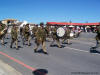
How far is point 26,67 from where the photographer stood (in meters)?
6.50

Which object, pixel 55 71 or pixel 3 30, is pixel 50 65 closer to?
pixel 55 71

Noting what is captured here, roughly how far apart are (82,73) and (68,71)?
1.81 ft

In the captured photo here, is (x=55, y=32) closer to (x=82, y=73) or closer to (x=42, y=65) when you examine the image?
(x=42, y=65)

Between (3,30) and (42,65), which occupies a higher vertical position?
(3,30)

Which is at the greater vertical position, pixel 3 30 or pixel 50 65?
pixel 3 30

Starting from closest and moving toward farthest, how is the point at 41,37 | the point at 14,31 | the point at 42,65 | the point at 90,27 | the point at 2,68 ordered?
the point at 2,68 < the point at 42,65 < the point at 41,37 < the point at 14,31 < the point at 90,27

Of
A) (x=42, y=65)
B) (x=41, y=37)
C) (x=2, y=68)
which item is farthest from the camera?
(x=41, y=37)

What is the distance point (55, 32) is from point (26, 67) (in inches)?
234

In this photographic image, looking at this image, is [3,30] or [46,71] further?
[3,30]

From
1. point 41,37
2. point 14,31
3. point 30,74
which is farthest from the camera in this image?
point 14,31

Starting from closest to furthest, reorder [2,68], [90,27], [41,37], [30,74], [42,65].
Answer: [30,74]
[2,68]
[42,65]
[41,37]
[90,27]

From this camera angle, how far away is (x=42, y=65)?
22.2ft

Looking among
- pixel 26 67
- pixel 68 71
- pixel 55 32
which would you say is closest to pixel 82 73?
pixel 68 71

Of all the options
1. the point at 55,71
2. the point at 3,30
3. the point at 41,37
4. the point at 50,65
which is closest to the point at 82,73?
the point at 55,71
